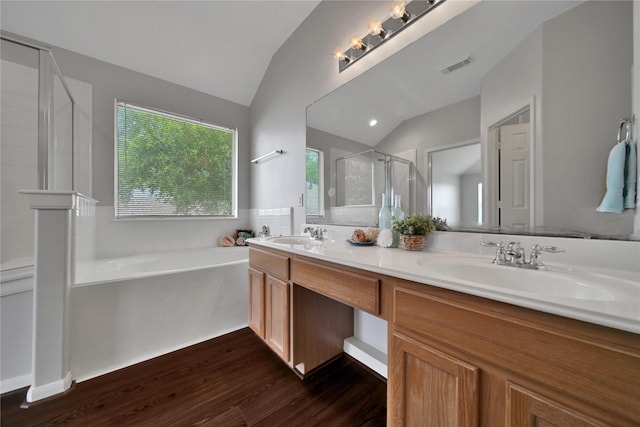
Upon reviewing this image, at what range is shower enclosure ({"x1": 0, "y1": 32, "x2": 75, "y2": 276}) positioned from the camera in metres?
1.51

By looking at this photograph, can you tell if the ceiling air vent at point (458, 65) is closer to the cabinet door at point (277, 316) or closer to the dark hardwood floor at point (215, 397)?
the cabinet door at point (277, 316)

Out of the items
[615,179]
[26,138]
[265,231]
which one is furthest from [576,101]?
[26,138]

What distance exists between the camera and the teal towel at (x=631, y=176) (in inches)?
28.9

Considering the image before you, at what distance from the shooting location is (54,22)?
1884 millimetres

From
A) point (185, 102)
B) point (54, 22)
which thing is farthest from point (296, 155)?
point (54, 22)

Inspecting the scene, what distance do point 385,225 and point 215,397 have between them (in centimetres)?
138

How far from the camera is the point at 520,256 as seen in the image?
841mm

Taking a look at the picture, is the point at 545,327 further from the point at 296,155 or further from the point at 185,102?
the point at 185,102

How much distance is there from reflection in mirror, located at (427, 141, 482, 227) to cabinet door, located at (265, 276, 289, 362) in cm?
97

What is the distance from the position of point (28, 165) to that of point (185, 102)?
1442 millimetres

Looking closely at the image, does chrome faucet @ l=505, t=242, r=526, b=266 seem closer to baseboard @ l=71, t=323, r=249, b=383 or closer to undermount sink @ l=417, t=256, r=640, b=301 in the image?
undermount sink @ l=417, t=256, r=640, b=301

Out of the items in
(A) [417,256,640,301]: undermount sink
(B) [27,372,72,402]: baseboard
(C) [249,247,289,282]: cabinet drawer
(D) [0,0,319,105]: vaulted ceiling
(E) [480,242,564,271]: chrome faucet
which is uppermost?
(D) [0,0,319,105]: vaulted ceiling

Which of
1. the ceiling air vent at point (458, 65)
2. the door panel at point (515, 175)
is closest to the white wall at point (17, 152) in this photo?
the ceiling air vent at point (458, 65)

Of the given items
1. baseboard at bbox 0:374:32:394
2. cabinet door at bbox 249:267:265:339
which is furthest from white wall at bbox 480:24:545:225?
baseboard at bbox 0:374:32:394
